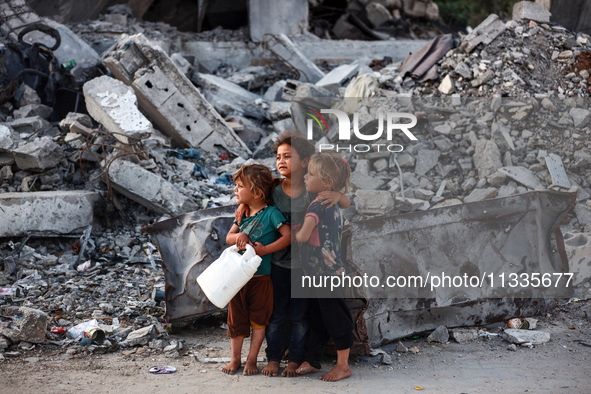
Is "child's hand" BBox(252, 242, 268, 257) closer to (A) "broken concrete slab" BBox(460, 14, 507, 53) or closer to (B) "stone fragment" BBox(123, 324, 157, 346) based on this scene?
(B) "stone fragment" BBox(123, 324, 157, 346)

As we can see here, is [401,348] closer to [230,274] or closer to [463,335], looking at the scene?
[463,335]

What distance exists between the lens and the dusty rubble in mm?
4902

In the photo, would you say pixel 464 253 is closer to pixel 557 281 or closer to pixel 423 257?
pixel 423 257

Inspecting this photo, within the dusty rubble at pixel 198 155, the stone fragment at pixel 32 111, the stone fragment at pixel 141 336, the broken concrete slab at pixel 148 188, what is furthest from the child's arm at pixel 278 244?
the stone fragment at pixel 32 111

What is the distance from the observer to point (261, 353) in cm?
358

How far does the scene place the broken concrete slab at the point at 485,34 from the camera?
28.1 ft

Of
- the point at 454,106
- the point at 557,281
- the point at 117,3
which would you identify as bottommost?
the point at 557,281

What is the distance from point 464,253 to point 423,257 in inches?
11.6

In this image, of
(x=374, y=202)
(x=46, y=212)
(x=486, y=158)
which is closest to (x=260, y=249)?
(x=374, y=202)

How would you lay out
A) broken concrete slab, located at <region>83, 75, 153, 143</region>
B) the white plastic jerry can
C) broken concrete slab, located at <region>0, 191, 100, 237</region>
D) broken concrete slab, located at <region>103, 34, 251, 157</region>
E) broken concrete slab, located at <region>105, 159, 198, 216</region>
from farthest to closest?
broken concrete slab, located at <region>103, 34, 251, 157</region> → broken concrete slab, located at <region>83, 75, 153, 143</region> → broken concrete slab, located at <region>105, 159, 198, 216</region> → broken concrete slab, located at <region>0, 191, 100, 237</region> → the white plastic jerry can

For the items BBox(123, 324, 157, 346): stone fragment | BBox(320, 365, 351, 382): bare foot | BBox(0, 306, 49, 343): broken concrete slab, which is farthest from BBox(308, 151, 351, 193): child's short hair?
BBox(0, 306, 49, 343): broken concrete slab

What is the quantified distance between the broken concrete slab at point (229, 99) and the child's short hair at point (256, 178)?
6.39 meters

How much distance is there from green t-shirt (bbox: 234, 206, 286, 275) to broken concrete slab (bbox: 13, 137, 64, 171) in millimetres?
4130

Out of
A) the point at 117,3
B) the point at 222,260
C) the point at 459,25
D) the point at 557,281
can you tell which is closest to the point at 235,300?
the point at 222,260
